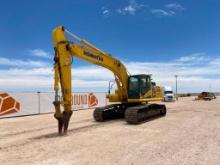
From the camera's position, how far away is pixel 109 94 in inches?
729

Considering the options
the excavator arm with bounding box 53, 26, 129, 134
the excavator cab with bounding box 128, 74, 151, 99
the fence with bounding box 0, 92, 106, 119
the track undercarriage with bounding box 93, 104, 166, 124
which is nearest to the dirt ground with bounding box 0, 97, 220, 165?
the excavator arm with bounding box 53, 26, 129, 134

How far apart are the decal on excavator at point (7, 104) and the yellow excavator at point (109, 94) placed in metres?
7.22


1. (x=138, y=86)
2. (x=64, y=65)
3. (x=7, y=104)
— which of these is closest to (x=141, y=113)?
(x=138, y=86)

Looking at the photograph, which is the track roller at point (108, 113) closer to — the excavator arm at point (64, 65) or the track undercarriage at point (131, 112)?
the track undercarriage at point (131, 112)

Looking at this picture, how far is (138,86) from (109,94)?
1.90 meters

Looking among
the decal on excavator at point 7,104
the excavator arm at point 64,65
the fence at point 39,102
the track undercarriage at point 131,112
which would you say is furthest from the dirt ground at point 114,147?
the fence at point 39,102

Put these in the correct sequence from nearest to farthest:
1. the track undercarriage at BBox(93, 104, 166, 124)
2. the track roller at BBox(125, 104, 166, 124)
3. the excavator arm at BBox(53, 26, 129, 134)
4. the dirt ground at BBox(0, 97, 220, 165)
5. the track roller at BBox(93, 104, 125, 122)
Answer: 1. the dirt ground at BBox(0, 97, 220, 165)
2. the excavator arm at BBox(53, 26, 129, 134)
3. the track roller at BBox(125, 104, 166, 124)
4. the track undercarriage at BBox(93, 104, 166, 124)
5. the track roller at BBox(93, 104, 125, 122)

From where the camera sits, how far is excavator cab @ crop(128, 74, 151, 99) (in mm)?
17891

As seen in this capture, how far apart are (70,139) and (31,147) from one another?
1.66 metres

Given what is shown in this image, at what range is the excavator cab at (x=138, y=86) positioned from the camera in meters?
17.9

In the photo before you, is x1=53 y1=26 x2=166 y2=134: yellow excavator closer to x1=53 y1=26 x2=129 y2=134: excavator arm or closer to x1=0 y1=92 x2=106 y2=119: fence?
x1=53 y1=26 x2=129 y2=134: excavator arm

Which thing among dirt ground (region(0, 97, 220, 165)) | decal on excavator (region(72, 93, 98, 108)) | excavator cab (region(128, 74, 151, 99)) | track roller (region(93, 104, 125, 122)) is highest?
excavator cab (region(128, 74, 151, 99))

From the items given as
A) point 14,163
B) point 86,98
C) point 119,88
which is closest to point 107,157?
point 14,163

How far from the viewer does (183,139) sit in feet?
35.4
